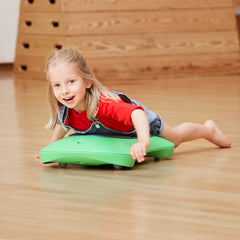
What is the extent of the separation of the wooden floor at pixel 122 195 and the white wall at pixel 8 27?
8.12 ft

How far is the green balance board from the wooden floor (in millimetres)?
29

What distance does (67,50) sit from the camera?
1.49m

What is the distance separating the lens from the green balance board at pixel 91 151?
56.4 inches

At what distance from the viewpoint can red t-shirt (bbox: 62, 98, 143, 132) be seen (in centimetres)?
144

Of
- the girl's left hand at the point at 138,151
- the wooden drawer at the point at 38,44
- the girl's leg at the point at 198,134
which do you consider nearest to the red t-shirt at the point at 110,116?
the girl's left hand at the point at 138,151

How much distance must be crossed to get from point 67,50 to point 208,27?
250 centimetres

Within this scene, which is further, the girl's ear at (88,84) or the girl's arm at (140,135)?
the girl's ear at (88,84)

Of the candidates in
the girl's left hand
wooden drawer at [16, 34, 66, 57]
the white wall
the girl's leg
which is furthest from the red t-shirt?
the white wall

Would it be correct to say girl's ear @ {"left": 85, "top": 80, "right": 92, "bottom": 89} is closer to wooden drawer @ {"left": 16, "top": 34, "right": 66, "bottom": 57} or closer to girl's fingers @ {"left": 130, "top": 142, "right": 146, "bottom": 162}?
girl's fingers @ {"left": 130, "top": 142, "right": 146, "bottom": 162}

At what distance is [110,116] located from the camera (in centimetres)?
146

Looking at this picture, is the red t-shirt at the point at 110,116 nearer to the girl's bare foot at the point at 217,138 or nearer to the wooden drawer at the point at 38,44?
the girl's bare foot at the point at 217,138

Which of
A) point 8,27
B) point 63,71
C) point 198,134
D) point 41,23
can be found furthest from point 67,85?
point 8,27

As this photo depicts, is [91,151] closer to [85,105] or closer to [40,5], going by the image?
[85,105]

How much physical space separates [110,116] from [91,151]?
104mm
